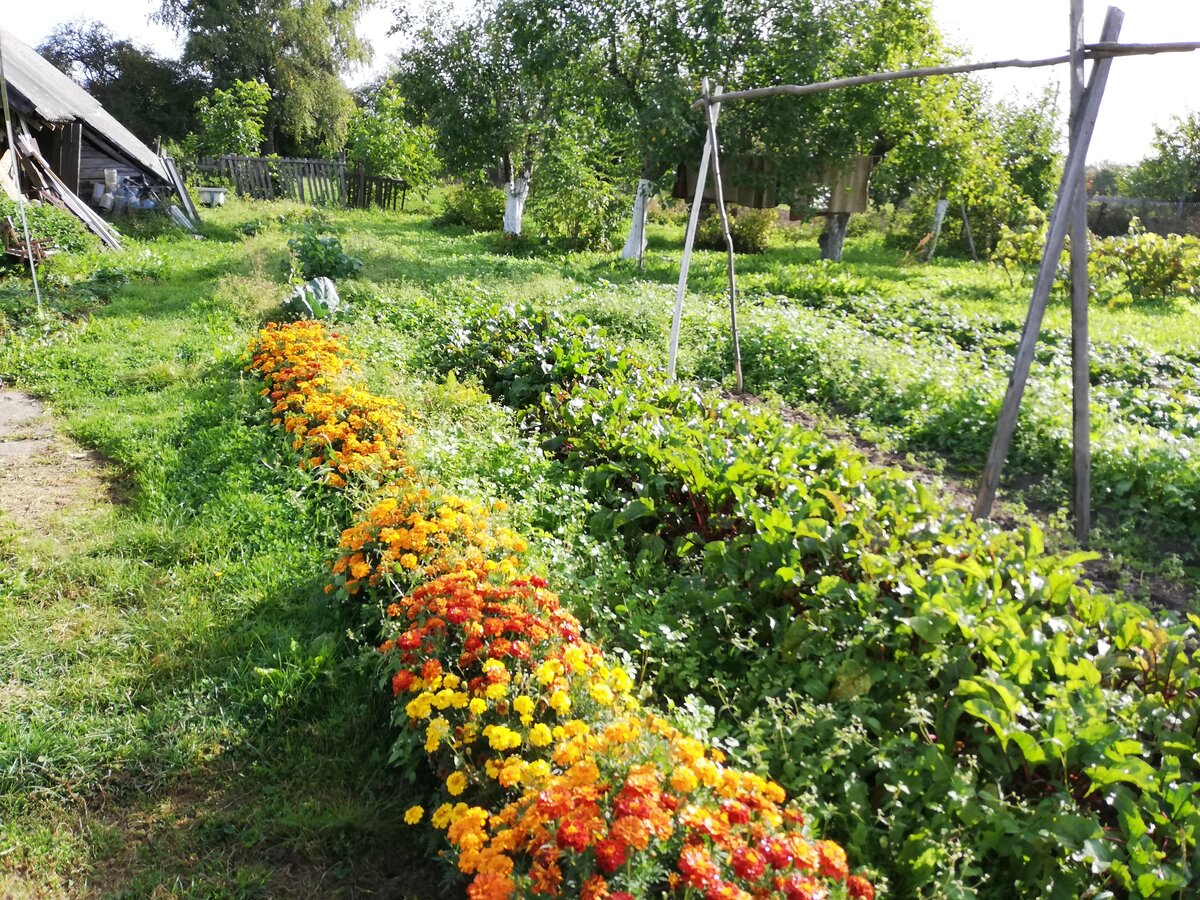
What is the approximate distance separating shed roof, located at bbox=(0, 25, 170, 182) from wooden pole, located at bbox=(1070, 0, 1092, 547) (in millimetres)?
13463

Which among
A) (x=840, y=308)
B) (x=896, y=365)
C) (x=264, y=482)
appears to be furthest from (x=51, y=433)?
(x=840, y=308)

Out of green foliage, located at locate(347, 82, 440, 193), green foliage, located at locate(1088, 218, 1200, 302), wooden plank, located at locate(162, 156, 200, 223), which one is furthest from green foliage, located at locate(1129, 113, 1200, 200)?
wooden plank, located at locate(162, 156, 200, 223)

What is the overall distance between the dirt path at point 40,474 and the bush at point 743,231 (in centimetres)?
1561

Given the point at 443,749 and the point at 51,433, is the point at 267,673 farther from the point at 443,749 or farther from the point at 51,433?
the point at 51,433

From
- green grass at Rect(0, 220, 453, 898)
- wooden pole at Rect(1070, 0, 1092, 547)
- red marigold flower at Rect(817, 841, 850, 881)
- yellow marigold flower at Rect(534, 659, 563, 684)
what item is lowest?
green grass at Rect(0, 220, 453, 898)

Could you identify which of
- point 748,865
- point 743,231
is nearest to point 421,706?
point 748,865

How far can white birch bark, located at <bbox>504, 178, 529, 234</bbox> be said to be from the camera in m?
17.6

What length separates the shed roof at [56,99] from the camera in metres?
12.3

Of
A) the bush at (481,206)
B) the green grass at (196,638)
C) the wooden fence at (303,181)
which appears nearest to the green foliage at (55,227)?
the green grass at (196,638)

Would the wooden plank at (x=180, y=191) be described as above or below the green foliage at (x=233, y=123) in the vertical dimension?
below

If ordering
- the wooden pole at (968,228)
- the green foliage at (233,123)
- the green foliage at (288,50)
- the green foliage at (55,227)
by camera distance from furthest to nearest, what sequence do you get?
the green foliage at (288,50)
the green foliage at (233,123)
the wooden pole at (968,228)
the green foliage at (55,227)

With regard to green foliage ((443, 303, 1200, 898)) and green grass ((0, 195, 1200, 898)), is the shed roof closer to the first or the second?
green grass ((0, 195, 1200, 898))

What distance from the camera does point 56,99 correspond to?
541 inches

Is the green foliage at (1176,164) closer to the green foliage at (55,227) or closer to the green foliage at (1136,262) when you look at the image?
the green foliage at (1136,262)
